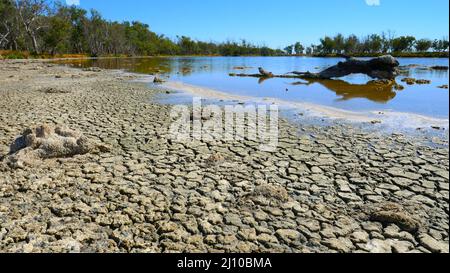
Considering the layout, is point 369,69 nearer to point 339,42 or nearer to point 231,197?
point 231,197

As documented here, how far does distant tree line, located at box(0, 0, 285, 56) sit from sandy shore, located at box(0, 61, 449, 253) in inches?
2908

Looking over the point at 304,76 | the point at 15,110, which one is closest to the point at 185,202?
the point at 15,110

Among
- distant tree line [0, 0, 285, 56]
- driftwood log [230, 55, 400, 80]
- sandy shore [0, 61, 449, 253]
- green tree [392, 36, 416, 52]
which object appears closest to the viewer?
sandy shore [0, 61, 449, 253]

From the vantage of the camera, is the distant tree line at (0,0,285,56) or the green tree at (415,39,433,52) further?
the green tree at (415,39,433,52)

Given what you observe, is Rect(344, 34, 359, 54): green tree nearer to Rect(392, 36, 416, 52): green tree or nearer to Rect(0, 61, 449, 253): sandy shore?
Rect(392, 36, 416, 52): green tree

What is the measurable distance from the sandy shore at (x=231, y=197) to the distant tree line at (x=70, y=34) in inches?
2908

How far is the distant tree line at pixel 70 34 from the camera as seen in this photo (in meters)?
70.9

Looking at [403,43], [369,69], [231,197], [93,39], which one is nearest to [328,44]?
[403,43]

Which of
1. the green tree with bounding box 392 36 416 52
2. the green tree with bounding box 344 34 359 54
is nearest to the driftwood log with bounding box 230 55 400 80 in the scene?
the green tree with bounding box 392 36 416 52

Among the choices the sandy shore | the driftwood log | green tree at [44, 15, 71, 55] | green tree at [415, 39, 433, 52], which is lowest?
the sandy shore

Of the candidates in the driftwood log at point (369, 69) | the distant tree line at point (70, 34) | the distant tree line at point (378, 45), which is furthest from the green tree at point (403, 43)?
the driftwood log at point (369, 69)

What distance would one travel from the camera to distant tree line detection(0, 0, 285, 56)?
233ft

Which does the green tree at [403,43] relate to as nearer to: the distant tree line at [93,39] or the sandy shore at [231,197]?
the distant tree line at [93,39]
